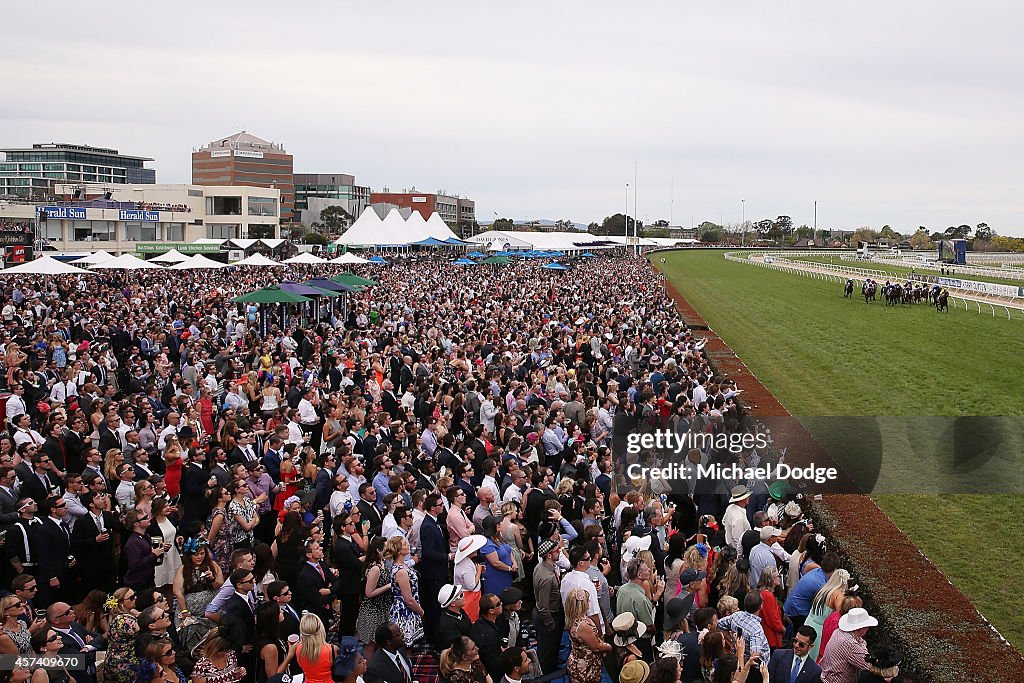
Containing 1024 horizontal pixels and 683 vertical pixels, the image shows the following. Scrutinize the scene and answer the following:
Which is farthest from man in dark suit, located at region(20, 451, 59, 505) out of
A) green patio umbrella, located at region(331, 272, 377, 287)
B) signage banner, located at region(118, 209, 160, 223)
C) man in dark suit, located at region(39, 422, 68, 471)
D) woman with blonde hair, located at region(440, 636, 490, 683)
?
signage banner, located at region(118, 209, 160, 223)

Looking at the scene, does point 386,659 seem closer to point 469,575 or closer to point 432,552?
point 469,575

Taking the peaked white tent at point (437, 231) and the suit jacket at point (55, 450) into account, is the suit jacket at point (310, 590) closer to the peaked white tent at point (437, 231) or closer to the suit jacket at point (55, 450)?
the suit jacket at point (55, 450)

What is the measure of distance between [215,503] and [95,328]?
13.7 m

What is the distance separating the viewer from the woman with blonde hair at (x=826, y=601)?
5.85m

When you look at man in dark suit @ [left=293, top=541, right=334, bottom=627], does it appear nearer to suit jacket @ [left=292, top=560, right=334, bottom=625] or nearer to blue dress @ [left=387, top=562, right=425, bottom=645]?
suit jacket @ [left=292, top=560, right=334, bottom=625]

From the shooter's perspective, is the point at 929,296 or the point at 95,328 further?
the point at 929,296

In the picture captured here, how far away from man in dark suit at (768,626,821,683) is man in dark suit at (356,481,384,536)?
3.18m

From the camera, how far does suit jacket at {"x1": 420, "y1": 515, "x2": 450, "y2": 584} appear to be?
6754 millimetres

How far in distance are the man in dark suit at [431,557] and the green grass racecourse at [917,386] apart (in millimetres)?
4984

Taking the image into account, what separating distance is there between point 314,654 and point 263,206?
9142 centimetres

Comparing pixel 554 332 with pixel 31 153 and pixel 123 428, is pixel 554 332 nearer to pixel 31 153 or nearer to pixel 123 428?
pixel 123 428

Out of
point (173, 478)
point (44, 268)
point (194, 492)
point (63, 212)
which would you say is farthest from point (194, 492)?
point (63, 212)

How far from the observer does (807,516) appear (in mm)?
9867

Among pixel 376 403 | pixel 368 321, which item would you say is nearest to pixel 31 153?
pixel 368 321
